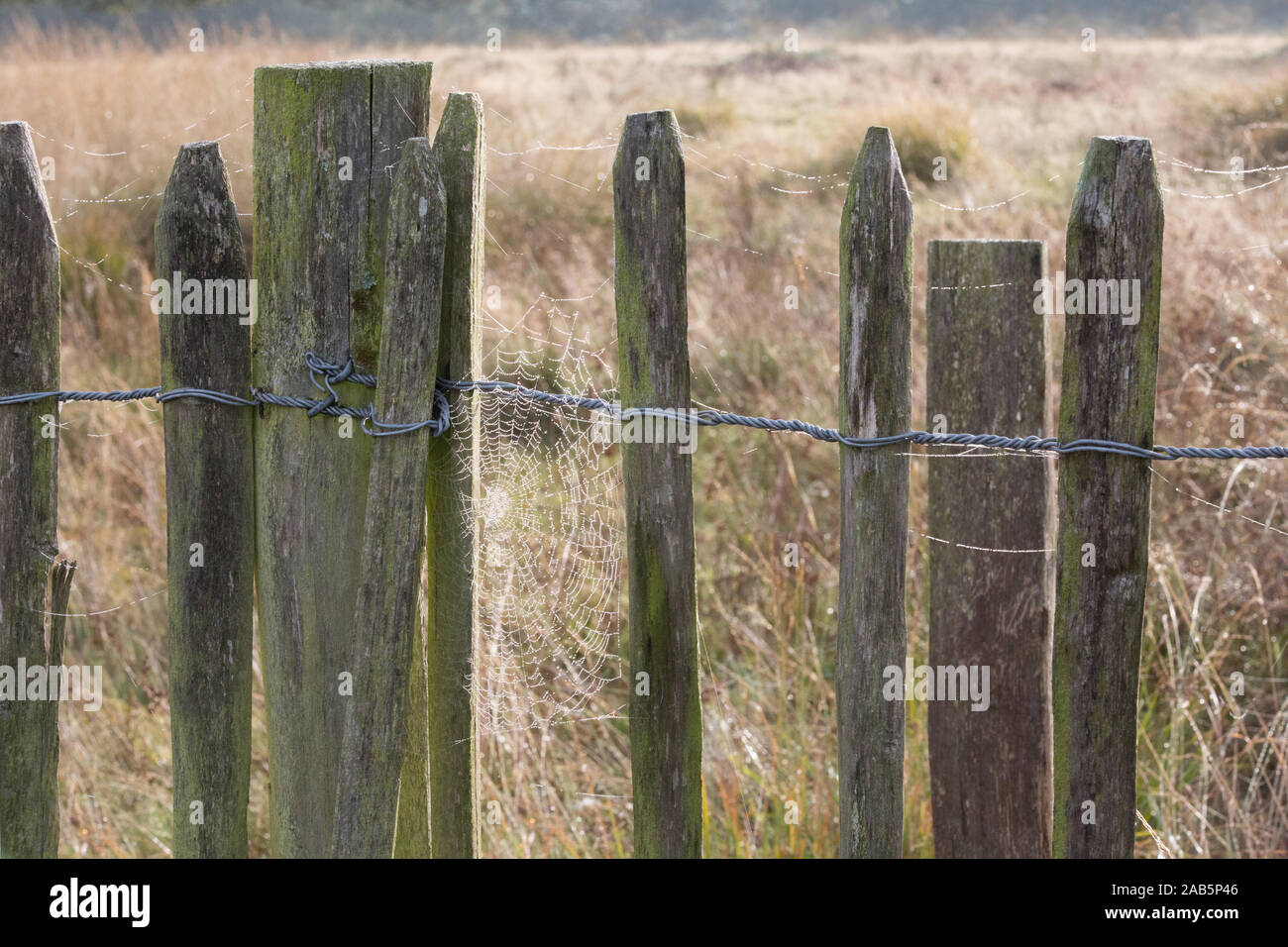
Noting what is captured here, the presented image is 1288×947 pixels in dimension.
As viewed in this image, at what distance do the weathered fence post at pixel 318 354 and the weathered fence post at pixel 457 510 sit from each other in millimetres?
103

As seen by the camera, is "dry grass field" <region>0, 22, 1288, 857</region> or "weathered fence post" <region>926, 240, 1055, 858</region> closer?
"weathered fence post" <region>926, 240, 1055, 858</region>

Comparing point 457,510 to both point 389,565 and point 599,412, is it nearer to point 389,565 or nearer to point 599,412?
point 389,565

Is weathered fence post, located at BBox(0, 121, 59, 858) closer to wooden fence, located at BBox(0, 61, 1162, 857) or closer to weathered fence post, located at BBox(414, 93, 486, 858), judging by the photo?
wooden fence, located at BBox(0, 61, 1162, 857)

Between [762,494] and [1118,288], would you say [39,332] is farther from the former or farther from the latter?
[762,494]

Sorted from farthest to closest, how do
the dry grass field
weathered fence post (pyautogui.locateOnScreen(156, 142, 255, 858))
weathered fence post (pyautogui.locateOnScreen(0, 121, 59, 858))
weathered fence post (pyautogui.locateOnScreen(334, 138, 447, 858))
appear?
the dry grass field → weathered fence post (pyautogui.locateOnScreen(0, 121, 59, 858)) → weathered fence post (pyautogui.locateOnScreen(156, 142, 255, 858)) → weathered fence post (pyautogui.locateOnScreen(334, 138, 447, 858))

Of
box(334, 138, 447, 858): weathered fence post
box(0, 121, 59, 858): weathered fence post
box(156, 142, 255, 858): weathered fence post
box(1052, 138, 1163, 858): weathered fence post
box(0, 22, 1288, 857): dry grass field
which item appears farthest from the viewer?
box(0, 22, 1288, 857): dry grass field

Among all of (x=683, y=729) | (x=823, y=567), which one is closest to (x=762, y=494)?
(x=823, y=567)

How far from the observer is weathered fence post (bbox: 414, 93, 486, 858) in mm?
1852

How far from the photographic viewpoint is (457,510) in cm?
193

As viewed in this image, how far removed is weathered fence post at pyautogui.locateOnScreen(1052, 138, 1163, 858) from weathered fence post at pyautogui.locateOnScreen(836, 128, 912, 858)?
0.24 meters

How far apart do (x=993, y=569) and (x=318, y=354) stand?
126 centimetres

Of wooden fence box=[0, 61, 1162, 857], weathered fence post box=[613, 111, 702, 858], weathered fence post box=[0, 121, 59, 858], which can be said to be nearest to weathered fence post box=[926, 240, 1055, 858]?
wooden fence box=[0, 61, 1162, 857]

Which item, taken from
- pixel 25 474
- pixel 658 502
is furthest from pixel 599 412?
pixel 25 474

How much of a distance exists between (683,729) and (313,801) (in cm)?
66
